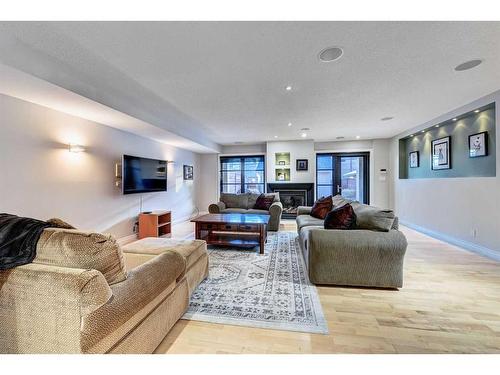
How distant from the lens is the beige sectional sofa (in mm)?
1037

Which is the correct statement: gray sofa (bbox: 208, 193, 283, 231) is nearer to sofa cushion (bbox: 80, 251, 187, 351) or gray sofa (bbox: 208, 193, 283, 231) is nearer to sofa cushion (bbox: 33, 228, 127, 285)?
sofa cushion (bbox: 80, 251, 187, 351)

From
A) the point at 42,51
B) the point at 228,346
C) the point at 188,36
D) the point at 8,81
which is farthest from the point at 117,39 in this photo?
the point at 228,346

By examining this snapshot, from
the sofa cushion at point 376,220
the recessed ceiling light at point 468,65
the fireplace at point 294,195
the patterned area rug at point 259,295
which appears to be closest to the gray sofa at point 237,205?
the fireplace at point 294,195

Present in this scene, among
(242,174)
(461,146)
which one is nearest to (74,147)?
(242,174)

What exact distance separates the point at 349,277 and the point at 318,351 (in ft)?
3.59

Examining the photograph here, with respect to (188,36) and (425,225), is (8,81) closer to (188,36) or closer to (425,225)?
(188,36)

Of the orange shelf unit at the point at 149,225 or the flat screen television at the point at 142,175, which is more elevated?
the flat screen television at the point at 142,175

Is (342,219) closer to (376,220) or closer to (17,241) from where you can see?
(376,220)

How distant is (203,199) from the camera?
8.25m

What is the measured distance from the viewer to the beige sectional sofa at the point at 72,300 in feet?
3.40

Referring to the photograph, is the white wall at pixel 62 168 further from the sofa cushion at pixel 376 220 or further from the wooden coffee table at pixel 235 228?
the sofa cushion at pixel 376 220

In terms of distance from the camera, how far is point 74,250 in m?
1.12

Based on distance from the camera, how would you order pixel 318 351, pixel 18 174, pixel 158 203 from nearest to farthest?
pixel 318 351
pixel 18 174
pixel 158 203

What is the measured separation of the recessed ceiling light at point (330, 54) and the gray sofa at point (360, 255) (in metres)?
1.72
